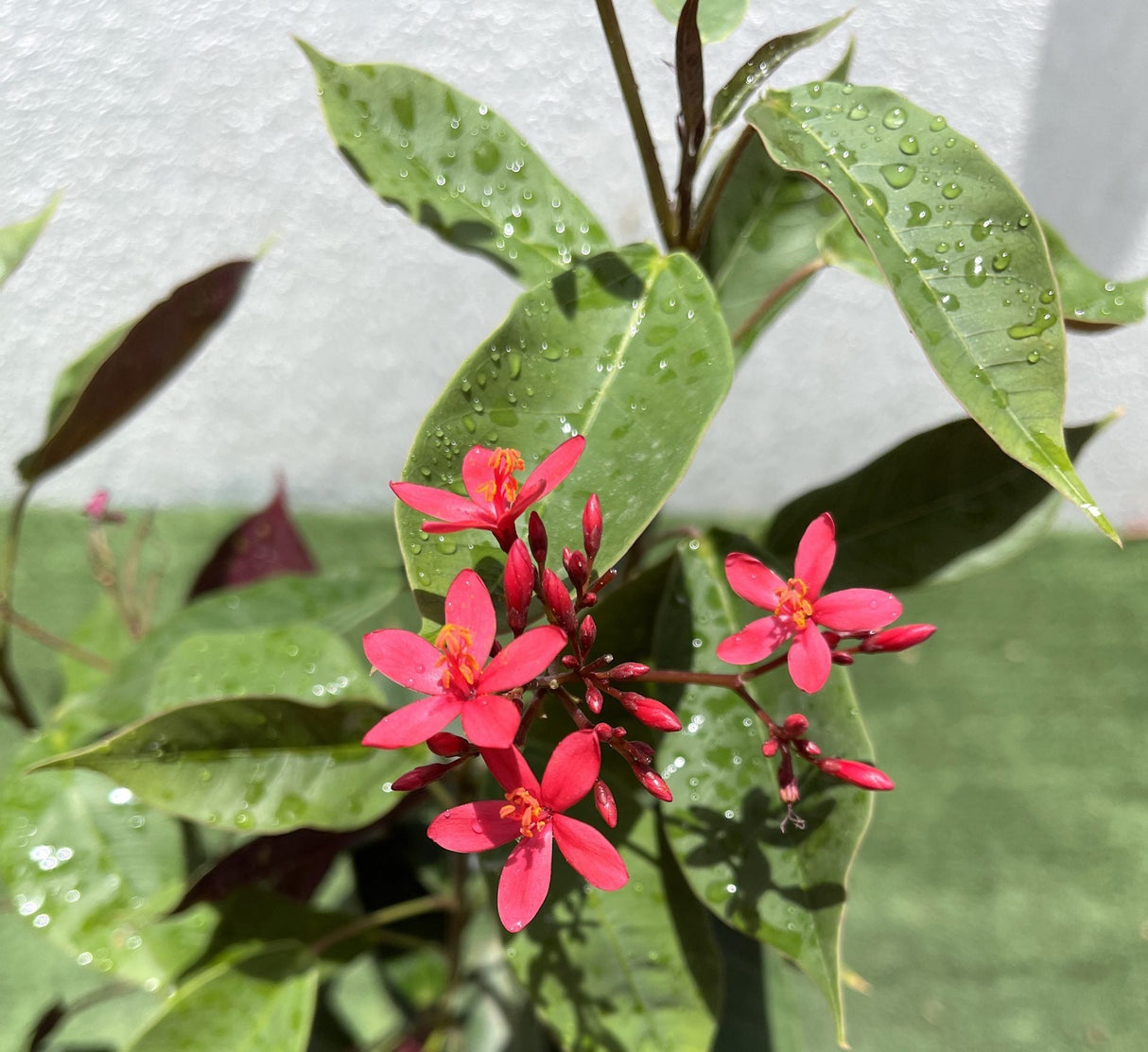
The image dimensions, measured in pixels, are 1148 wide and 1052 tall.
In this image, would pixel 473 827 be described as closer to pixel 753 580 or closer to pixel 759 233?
pixel 753 580

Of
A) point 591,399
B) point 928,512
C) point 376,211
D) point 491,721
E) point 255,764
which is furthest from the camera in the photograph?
point 376,211

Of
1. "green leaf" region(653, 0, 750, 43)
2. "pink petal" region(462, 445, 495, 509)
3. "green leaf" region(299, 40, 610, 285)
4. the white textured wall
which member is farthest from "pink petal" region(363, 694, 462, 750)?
the white textured wall

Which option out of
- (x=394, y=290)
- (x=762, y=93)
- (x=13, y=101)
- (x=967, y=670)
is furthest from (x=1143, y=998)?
(x=13, y=101)

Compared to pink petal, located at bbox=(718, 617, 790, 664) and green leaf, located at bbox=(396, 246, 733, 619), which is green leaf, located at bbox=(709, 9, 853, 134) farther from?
pink petal, located at bbox=(718, 617, 790, 664)

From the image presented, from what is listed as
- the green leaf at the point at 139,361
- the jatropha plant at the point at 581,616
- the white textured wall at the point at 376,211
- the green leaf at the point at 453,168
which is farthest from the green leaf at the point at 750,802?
the white textured wall at the point at 376,211

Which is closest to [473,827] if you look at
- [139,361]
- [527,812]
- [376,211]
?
[527,812]

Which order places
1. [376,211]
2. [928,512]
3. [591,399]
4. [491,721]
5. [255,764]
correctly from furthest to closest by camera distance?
[376,211], [928,512], [255,764], [591,399], [491,721]

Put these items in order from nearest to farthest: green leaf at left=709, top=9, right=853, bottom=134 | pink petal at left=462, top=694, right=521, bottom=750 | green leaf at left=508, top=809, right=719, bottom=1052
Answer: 1. pink petal at left=462, top=694, right=521, bottom=750
2. green leaf at left=709, top=9, right=853, bottom=134
3. green leaf at left=508, top=809, right=719, bottom=1052
